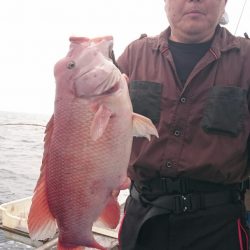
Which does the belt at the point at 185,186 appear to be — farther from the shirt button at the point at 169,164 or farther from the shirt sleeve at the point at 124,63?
the shirt sleeve at the point at 124,63

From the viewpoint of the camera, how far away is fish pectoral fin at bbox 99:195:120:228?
87.5 inches

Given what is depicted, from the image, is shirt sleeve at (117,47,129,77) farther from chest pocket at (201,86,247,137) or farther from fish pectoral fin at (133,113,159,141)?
fish pectoral fin at (133,113,159,141)

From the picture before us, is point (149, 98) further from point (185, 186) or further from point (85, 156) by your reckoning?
point (85, 156)

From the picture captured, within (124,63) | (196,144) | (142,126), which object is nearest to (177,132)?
(196,144)

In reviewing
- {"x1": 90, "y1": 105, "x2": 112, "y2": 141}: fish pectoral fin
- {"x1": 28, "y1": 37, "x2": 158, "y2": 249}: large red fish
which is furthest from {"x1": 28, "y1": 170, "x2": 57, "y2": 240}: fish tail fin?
{"x1": 90, "y1": 105, "x2": 112, "y2": 141}: fish pectoral fin

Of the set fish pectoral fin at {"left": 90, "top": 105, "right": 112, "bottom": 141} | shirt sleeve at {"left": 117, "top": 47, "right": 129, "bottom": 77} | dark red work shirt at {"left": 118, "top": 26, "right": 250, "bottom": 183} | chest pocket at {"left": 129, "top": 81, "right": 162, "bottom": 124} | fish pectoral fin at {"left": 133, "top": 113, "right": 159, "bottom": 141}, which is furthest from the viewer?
shirt sleeve at {"left": 117, "top": 47, "right": 129, "bottom": 77}

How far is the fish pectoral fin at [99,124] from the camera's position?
2.15 metres

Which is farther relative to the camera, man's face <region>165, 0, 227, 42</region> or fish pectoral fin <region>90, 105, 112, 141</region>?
man's face <region>165, 0, 227, 42</region>

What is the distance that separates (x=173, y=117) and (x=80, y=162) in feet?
3.88

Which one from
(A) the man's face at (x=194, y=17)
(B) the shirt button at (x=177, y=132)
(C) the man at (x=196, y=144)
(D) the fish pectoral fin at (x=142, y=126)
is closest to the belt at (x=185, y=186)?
(C) the man at (x=196, y=144)

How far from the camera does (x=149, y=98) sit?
10.6 feet

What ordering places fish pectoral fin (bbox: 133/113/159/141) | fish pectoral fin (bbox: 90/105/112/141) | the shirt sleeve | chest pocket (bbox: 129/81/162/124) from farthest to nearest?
the shirt sleeve → chest pocket (bbox: 129/81/162/124) → fish pectoral fin (bbox: 133/113/159/141) → fish pectoral fin (bbox: 90/105/112/141)

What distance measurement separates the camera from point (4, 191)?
13.3 metres

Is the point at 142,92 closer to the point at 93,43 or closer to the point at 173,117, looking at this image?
the point at 173,117
